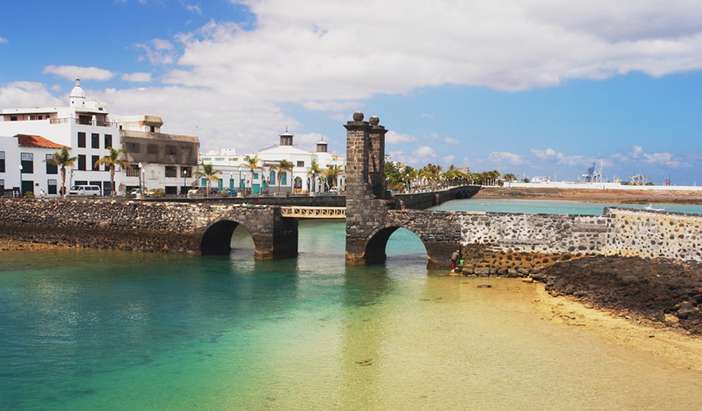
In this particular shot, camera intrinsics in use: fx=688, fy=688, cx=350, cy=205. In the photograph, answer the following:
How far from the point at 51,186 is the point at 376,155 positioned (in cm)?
3584

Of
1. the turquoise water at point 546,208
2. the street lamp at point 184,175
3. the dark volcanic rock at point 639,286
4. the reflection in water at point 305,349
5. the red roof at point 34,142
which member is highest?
the red roof at point 34,142

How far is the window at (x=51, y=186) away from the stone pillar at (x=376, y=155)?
116 ft

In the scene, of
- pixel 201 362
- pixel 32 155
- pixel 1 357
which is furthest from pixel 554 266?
pixel 32 155

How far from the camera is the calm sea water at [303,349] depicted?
16812 millimetres

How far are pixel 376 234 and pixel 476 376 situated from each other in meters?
19.0

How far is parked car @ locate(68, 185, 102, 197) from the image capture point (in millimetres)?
61500

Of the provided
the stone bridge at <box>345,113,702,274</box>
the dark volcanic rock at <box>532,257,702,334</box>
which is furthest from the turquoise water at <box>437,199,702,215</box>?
the dark volcanic rock at <box>532,257,702,334</box>

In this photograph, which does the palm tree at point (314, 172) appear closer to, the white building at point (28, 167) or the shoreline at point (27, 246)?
the white building at point (28, 167)

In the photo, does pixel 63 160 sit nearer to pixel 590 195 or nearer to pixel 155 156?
pixel 155 156

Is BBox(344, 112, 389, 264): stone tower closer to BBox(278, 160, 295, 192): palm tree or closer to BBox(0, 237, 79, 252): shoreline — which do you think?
BBox(0, 237, 79, 252): shoreline

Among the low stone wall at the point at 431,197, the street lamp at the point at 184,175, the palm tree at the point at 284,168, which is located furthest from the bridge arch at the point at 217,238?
the palm tree at the point at 284,168

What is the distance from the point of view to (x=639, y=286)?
81.3 feet

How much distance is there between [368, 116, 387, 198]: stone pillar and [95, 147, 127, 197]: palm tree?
3124 centimetres

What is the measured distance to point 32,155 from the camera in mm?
59750
